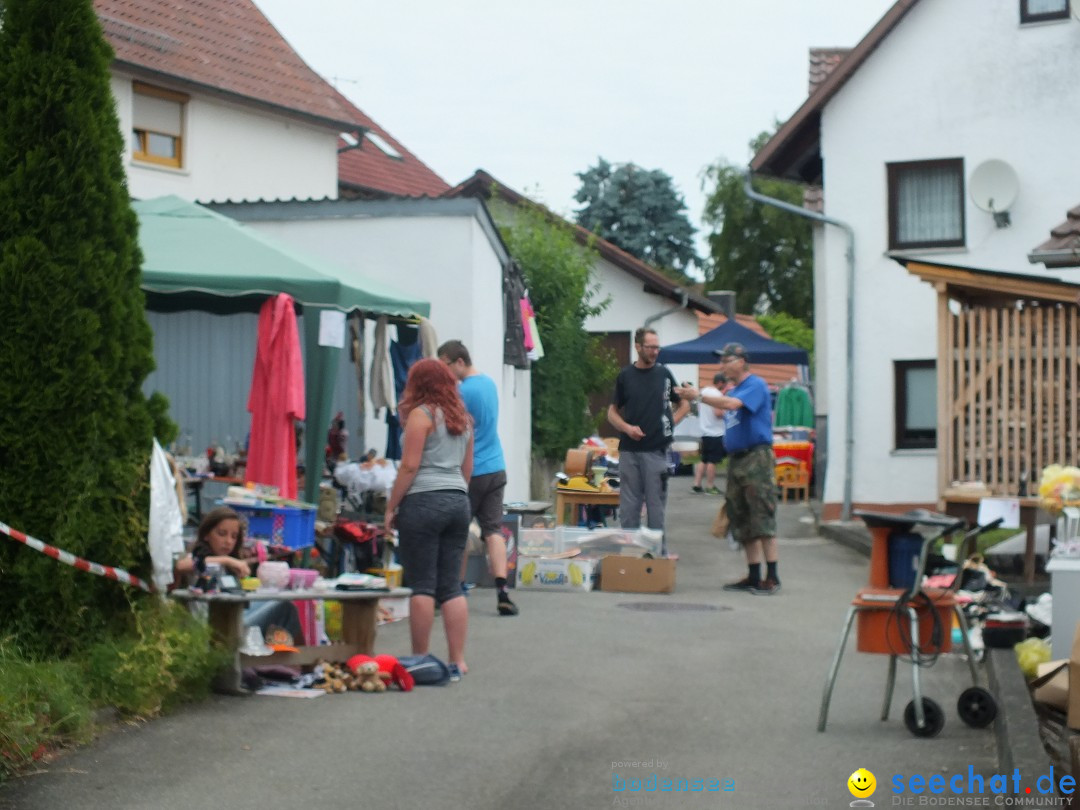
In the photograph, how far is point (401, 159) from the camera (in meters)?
37.3

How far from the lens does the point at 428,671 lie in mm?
8938

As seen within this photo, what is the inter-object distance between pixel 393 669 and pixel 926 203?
14.3 m

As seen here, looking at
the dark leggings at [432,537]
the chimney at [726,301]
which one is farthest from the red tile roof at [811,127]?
the chimney at [726,301]

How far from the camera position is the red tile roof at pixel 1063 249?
34.0 feet

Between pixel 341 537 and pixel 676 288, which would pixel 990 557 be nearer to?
pixel 341 537

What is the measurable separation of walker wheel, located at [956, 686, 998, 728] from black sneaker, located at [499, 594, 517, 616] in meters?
4.64

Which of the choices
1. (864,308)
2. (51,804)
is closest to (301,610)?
(51,804)

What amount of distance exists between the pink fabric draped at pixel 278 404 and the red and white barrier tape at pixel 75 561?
3172 mm

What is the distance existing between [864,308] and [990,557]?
8.12 metres

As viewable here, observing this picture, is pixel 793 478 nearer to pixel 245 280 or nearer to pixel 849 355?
pixel 849 355

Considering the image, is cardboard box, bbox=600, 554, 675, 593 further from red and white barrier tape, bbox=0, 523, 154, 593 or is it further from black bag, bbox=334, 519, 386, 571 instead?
red and white barrier tape, bbox=0, 523, 154, 593

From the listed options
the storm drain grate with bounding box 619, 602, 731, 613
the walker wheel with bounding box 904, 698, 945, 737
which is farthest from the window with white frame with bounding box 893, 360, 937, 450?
the walker wheel with bounding box 904, 698, 945, 737

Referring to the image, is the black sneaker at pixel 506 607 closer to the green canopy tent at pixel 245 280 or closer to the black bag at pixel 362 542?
the black bag at pixel 362 542

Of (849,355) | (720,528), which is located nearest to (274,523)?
(720,528)
